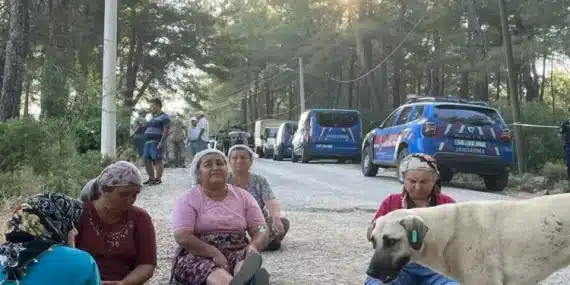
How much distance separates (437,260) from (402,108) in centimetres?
1105

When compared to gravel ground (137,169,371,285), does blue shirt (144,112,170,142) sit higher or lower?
higher

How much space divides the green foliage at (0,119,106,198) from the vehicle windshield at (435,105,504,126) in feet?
22.1

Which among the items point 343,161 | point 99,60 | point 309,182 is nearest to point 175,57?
point 99,60

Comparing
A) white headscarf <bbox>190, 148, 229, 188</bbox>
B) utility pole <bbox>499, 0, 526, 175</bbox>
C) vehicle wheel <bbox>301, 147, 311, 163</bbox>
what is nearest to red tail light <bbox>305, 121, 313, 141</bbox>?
vehicle wheel <bbox>301, 147, 311, 163</bbox>

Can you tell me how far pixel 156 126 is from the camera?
1230 centimetres

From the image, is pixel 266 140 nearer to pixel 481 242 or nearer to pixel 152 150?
pixel 152 150

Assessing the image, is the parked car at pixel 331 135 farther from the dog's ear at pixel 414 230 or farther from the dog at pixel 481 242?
the dog's ear at pixel 414 230

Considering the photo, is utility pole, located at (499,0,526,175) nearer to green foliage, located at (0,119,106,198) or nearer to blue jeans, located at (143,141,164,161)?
blue jeans, located at (143,141,164,161)

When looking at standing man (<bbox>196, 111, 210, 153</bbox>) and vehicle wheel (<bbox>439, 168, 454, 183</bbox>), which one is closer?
vehicle wheel (<bbox>439, 168, 454, 183</bbox>)

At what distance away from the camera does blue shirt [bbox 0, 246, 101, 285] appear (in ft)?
8.69

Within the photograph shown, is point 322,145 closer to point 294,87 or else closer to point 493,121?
point 493,121

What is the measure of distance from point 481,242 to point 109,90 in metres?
11.1

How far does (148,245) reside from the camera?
13.8 feet

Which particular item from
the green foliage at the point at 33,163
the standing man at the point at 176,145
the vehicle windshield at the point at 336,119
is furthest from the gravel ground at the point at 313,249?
the vehicle windshield at the point at 336,119
